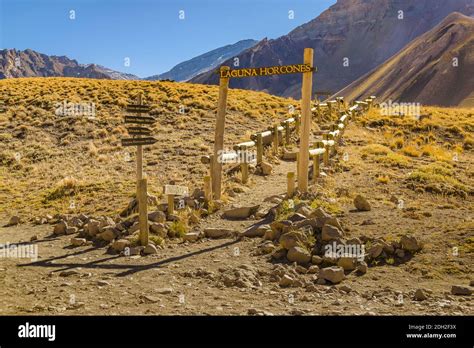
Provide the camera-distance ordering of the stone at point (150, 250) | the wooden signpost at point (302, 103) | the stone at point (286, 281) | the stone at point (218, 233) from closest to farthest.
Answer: the stone at point (286, 281) → the stone at point (150, 250) → the stone at point (218, 233) → the wooden signpost at point (302, 103)

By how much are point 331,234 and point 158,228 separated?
3956mm

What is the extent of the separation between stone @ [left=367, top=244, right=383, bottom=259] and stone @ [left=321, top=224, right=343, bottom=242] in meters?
0.62

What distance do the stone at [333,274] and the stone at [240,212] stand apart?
4.21 m

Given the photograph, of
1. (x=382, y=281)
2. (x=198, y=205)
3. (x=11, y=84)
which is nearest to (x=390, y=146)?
(x=198, y=205)

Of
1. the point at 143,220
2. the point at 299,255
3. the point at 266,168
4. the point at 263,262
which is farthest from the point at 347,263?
the point at 266,168

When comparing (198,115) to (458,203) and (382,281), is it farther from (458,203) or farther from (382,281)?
(382,281)

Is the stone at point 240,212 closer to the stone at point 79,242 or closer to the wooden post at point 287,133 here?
the stone at point 79,242

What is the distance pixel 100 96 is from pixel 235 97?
8.77 metres

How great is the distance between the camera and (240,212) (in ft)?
41.6

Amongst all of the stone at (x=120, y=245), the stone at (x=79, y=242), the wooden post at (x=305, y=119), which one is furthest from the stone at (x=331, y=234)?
the stone at (x=79, y=242)

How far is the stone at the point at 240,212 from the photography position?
1265cm

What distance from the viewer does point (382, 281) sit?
846cm

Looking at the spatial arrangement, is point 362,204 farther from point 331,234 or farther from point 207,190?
point 207,190

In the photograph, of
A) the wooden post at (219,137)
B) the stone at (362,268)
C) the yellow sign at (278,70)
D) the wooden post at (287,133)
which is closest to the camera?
the stone at (362,268)
